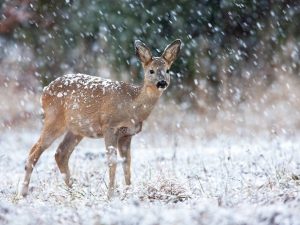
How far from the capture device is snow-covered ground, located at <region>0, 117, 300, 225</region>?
17.7ft

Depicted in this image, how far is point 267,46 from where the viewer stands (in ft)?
53.6

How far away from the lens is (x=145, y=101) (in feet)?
27.8

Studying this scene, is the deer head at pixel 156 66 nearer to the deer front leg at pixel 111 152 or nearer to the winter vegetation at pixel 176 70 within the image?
the deer front leg at pixel 111 152

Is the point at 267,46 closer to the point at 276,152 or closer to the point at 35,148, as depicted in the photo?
the point at 276,152

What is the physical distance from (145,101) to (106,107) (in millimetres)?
471

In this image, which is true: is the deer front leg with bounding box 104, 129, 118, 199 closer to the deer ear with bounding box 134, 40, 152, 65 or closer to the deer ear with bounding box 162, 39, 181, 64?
the deer ear with bounding box 134, 40, 152, 65

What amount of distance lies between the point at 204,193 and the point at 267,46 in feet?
31.5

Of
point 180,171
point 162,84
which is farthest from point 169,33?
point 162,84

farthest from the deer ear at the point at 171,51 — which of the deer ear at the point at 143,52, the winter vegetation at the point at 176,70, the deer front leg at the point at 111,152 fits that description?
the winter vegetation at the point at 176,70

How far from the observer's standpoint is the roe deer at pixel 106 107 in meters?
8.35

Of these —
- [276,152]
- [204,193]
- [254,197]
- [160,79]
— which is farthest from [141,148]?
[254,197]

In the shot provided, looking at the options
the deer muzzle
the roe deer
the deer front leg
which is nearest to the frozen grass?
the deer front leg

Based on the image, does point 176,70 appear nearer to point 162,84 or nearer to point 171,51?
point 171,51

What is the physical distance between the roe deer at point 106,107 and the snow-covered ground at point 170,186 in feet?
1.40
